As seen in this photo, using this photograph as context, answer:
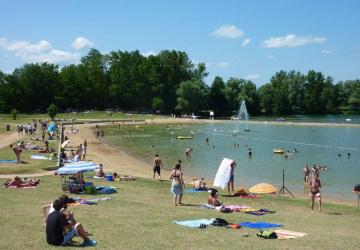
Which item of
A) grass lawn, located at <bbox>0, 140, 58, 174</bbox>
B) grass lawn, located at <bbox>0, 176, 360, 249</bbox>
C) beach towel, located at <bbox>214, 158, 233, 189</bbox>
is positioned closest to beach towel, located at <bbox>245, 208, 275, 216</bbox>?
grass lawn, located at <bbox>0, 176, 360, 249</bbox>

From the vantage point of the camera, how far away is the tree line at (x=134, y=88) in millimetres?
126750

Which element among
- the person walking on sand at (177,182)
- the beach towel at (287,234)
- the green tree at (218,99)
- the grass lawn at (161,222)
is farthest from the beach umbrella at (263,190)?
the green tree at (218,99)

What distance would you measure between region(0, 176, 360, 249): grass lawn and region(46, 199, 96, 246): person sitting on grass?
26cm

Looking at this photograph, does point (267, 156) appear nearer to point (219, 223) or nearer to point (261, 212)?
point (261, 212)

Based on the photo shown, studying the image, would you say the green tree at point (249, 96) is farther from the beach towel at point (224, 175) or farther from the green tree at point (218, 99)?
the beach towel at point (224, 175)

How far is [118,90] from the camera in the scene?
13762 cm

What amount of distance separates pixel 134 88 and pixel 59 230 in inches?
5076

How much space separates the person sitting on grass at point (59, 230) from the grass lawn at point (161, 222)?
0.26 m

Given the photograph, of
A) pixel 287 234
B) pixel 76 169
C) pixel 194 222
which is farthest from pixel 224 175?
pixel 287 234

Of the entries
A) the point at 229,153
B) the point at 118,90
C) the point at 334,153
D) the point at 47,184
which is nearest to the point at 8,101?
the point at 118,90

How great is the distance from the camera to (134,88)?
139 m

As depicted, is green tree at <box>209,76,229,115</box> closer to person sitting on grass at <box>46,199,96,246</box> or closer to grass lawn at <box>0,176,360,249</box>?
grass lawn at <box>0,176,360,249</box>

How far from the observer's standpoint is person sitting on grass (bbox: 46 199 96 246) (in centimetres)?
1121

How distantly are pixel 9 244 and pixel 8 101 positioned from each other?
4689 inches
